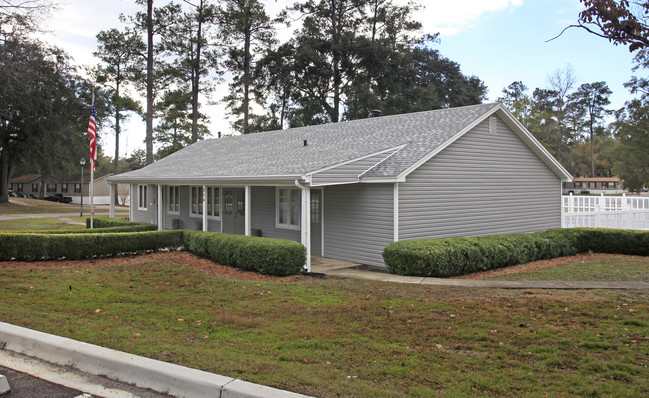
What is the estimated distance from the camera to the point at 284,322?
657 centimetres

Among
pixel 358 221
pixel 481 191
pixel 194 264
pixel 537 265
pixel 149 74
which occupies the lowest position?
pixel 537 265

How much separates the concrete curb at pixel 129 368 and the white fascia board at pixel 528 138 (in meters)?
13.3

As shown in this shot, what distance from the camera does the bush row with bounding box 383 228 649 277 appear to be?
11.0 meters

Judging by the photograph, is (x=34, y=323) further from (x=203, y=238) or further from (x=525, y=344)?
(x=203, y=238)

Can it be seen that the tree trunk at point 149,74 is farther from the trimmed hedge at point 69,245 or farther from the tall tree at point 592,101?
the tall tree at point 592,101

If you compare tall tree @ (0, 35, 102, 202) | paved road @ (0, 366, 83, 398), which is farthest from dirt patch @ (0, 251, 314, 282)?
tall tree @ (0, 35, 102, 202)

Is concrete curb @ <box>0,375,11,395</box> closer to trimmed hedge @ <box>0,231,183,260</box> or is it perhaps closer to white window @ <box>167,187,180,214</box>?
trimmed hedge @ <box>0,231,183,260</box>

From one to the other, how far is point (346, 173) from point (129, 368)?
858 cm

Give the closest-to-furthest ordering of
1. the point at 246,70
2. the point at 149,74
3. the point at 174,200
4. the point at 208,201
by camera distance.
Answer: the point at 208,201
the point at 174,200
the point at 149,74
the point at 246,70

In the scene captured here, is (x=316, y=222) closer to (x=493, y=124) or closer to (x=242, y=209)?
(x=242, y=209)

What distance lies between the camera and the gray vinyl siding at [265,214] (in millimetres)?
15920

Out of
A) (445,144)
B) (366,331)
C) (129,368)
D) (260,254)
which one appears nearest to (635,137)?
(445,144)

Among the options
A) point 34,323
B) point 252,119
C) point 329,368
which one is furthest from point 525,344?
point 252,119

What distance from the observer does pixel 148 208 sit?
23656 millimetres
